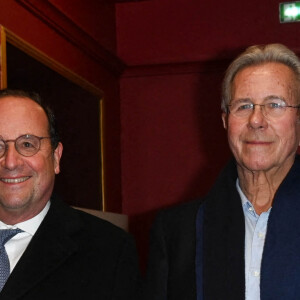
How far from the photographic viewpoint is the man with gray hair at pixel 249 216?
223cm

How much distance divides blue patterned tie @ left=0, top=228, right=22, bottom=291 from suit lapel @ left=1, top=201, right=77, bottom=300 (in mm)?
35

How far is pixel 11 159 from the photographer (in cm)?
241

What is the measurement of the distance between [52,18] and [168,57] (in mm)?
1713

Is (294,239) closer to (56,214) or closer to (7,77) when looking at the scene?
(56,214)

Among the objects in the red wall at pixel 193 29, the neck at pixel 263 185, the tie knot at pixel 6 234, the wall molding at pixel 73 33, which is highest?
the red wall at pixel 193 29

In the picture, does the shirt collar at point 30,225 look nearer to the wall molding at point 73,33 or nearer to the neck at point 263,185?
the neck at point 263,185

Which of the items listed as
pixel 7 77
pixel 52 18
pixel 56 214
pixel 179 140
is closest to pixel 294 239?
pixel 56 214

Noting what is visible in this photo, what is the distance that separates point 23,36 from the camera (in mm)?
4332

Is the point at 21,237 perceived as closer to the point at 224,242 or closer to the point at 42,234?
the point at 42,234

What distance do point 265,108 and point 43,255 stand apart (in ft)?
2.87

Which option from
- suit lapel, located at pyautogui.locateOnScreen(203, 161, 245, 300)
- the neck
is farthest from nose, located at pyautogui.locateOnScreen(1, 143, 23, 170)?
the neck

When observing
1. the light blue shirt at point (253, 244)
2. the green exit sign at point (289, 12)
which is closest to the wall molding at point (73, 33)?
the green exit sign at point (289, 12)

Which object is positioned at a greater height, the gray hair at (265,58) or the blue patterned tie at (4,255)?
the gray hair at (265,58)

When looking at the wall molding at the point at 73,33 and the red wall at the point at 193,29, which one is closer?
the wall molding at the point at 73,33
